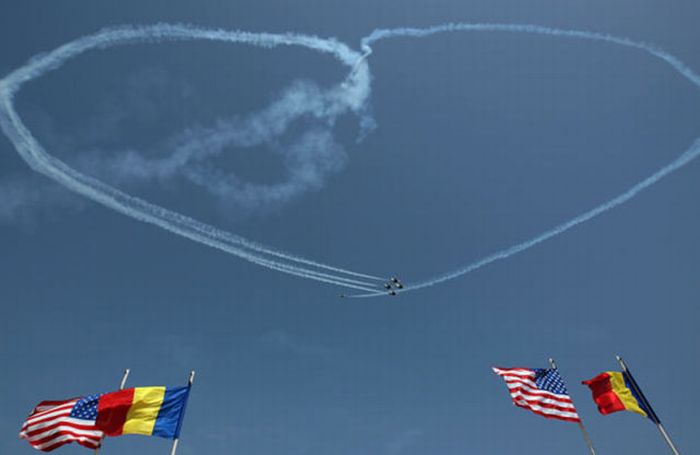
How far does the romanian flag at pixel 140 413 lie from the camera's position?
108 ft

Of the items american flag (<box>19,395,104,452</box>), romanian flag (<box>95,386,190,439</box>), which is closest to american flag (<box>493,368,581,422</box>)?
romanian flag (<box>95,386,190,439</box>)

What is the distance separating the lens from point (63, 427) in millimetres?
32406

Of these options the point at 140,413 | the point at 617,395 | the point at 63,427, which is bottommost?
the point at 63,427

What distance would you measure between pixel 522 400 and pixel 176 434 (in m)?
31.2

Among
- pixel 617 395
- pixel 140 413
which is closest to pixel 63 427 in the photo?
pixel 140 413

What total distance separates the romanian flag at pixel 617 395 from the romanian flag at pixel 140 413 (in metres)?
39.0

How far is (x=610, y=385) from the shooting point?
40281mm

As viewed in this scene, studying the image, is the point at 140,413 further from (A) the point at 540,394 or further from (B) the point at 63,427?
(A) the point at 540,394

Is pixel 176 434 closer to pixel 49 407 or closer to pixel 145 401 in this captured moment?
pixel 145 401

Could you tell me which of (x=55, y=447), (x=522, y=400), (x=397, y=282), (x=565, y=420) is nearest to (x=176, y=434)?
(x=55, y=447)

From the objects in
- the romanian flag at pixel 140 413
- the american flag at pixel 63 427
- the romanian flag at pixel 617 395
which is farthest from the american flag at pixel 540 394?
the american flag at pixel 63 427

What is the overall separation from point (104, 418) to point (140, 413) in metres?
2.70

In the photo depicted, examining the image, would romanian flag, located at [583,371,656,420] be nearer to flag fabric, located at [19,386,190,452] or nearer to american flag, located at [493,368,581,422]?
american flag, located at [493,368,581,422]

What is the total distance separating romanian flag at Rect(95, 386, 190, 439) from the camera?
32.9 m
